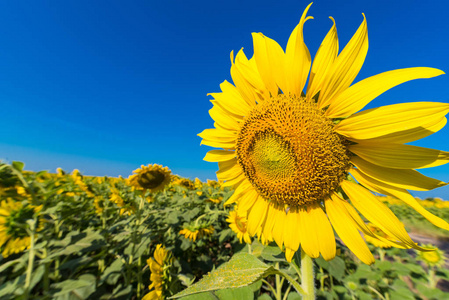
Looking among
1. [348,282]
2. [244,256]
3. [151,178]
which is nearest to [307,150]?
[244,256]

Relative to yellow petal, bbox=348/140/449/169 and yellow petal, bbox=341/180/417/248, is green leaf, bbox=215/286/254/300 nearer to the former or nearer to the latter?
yellow petal, bbox=341/180/417/248

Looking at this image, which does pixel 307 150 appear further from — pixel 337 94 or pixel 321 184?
pixel 337 94

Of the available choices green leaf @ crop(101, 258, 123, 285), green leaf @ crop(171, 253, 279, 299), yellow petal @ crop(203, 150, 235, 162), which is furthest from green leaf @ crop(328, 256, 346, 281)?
green leaf @ crop(101, 258, 123, 285)

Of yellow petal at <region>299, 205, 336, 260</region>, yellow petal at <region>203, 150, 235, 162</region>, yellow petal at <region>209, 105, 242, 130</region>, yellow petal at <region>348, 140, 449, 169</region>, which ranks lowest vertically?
yellow petal at <region>299, 205, 336, 260</region>

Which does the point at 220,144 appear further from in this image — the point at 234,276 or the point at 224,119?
the point at 234,276

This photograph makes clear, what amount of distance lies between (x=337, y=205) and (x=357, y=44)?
0.72m

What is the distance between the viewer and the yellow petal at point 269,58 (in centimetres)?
95

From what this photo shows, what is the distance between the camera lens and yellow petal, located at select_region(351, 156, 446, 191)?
0.75 metres

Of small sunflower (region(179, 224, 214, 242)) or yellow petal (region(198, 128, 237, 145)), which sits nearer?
yellow petal (region(198, 128, 237, 145))

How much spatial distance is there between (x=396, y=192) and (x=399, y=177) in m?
0.07

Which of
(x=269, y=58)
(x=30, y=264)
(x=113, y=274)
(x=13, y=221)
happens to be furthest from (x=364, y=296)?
(x=13, y=221)

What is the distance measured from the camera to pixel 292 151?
1.02m

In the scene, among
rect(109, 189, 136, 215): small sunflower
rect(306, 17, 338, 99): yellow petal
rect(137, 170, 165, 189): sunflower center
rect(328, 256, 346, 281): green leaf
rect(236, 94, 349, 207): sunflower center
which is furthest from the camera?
rect(137, 170, 165, 189): sunflower center

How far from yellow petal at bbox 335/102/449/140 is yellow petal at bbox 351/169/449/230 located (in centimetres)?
22
